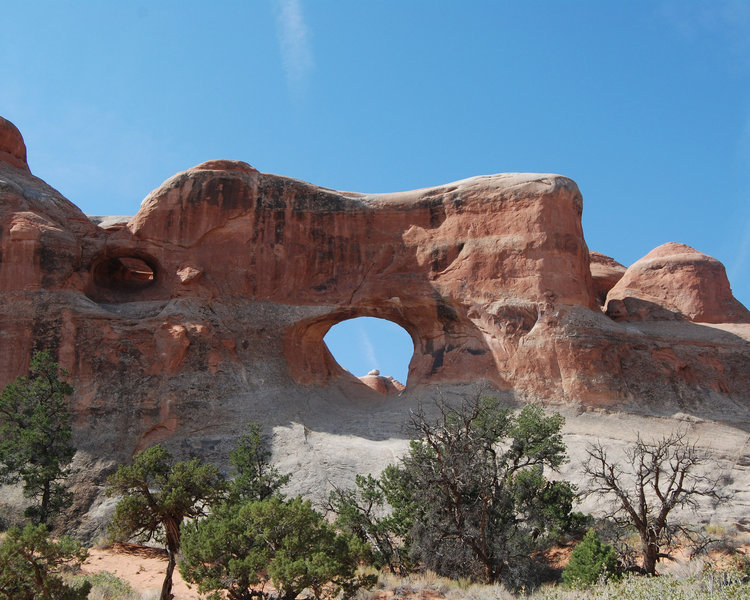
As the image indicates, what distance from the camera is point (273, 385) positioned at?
28781mm

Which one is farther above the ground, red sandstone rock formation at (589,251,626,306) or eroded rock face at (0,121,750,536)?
red sandstone rock formation at (589,251,626,306)

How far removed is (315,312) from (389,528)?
12.6 meters

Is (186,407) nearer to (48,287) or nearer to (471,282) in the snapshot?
(48,287)

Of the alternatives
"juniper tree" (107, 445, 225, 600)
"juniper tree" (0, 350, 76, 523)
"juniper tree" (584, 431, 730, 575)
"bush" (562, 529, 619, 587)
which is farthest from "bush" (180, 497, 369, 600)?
"juniper tree" (0, 350, 76, 523)

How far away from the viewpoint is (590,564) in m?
17.2

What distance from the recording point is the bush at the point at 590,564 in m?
16.9

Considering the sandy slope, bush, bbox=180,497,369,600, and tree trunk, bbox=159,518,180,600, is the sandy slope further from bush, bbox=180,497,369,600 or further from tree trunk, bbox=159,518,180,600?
bush, bbox=180,497,369,600

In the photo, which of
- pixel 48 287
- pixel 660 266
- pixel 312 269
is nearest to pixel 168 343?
pixel 48 287

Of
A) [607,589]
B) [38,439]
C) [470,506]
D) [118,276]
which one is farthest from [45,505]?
[607,589]

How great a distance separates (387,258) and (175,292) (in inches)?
348

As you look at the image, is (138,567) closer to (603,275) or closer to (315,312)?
(315,312)

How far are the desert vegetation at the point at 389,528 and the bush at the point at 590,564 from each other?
0.05m

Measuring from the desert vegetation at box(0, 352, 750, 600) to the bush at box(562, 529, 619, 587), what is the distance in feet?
0.15

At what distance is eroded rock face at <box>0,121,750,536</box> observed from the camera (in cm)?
2712
